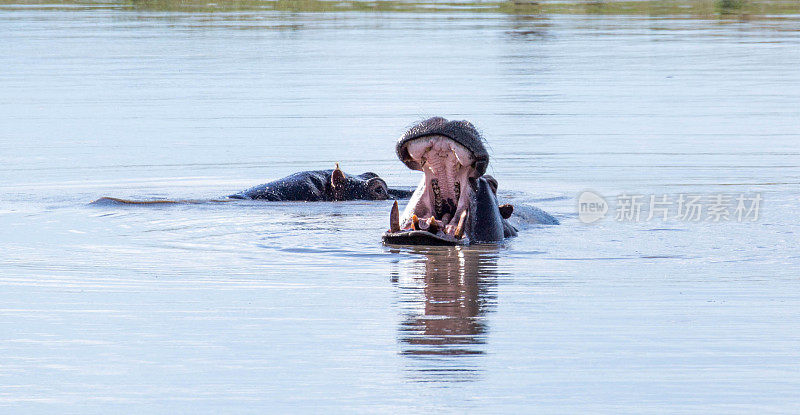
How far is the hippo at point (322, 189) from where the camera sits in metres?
12.2

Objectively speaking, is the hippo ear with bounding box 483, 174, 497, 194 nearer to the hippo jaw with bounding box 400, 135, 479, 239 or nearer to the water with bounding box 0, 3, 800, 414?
the hippo jaw with bounding box 400, 135, 479, 239

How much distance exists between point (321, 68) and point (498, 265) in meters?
17.8

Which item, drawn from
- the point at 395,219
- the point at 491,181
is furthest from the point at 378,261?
the point at 491,181

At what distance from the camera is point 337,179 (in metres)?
12.1

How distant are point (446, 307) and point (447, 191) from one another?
1781 millimetres

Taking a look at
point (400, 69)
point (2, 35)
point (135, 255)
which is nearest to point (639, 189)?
point (135, 255)

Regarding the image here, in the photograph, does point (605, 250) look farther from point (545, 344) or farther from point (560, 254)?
point (545, 344)

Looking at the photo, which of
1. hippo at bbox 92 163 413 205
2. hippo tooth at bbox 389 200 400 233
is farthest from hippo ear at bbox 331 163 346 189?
hippo tooth at bbox 389 200 400 233

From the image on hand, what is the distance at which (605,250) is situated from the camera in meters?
9.52

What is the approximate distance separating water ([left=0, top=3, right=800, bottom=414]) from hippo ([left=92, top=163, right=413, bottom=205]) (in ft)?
0.82

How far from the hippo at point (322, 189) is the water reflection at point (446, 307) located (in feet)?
9.23

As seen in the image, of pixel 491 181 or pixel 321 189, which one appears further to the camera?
pixel 321 189

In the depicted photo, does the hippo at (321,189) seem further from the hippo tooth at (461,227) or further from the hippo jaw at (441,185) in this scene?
the hippo tooth at (461,227)

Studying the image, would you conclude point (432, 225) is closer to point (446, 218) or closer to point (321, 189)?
point (446, 218)
